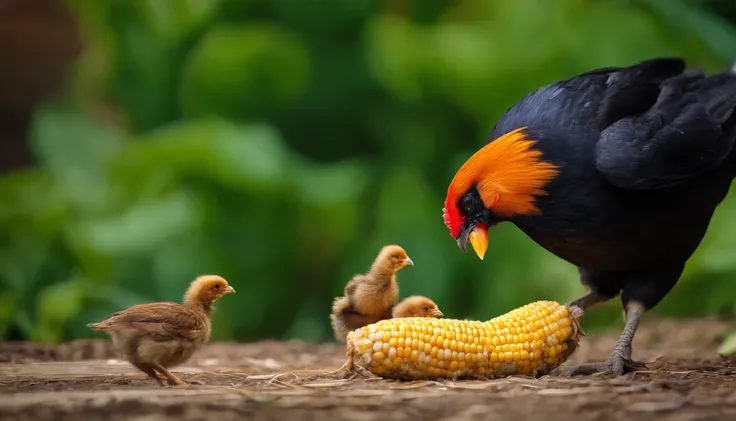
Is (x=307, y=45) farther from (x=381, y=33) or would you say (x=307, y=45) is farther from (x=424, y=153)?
(x=424, y=153)

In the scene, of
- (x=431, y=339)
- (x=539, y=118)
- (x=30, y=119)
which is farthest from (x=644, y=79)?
(x=30, y=119)

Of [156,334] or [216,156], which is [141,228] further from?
[156,334]

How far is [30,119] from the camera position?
9578 millimetres

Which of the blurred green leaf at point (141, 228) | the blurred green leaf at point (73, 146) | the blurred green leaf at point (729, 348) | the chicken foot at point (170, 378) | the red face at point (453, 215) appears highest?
the blurred green leaf at point (73, 146)

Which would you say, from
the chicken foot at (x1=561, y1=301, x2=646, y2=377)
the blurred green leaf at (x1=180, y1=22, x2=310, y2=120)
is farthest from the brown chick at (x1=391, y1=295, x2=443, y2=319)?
the blurred green leaf at (x1=180, y1=22, x2=310, y2=120)

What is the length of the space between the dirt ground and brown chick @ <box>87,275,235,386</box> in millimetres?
94

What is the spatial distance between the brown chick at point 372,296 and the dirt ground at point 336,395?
314 mm

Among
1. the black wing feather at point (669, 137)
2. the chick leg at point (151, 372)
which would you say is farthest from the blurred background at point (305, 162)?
the chick leg at point (151, 372)

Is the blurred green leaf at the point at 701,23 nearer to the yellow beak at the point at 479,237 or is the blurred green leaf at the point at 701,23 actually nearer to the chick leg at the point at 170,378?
the yellow beak at the point at 479,237

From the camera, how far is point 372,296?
4.24 metres

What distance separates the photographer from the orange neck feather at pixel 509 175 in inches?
156

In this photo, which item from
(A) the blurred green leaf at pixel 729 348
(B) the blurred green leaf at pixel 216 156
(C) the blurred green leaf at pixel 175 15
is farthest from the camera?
(C) the blurred green leaf at pixel 175 15

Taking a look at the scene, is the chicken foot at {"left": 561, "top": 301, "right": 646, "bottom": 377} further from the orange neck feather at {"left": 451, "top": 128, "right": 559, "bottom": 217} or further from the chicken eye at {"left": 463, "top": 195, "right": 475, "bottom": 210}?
the chicken eye at {"left": 463, "top": 195, "right": 475, "bottom": 210}

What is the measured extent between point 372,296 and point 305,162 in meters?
3.65
